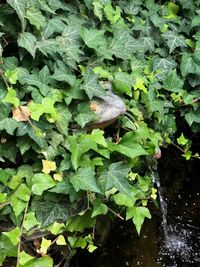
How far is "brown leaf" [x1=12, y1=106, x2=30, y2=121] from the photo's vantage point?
2176 mm

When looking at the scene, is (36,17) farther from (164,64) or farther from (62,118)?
(164,64)

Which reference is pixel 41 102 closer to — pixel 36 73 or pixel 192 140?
pixel 36 73

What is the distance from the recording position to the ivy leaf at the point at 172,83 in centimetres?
329

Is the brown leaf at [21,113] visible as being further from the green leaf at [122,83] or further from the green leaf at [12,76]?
the green leaf at [122,83]

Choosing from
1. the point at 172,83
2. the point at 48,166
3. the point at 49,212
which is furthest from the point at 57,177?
the point at 172,83

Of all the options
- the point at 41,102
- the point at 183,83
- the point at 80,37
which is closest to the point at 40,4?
the point at 80,37

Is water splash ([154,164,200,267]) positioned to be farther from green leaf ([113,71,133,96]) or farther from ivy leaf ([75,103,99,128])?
ivy leaf ([75,103,99,128])

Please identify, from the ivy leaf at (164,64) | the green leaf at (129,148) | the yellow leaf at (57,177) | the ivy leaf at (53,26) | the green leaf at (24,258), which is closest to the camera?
the green leaf at (24,258)

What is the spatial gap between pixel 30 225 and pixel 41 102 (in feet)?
2.25

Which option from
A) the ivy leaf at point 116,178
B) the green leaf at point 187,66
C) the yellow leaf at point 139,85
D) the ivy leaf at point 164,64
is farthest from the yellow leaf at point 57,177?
the green leaf at point 187,66

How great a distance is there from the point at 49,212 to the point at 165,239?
1.22 m

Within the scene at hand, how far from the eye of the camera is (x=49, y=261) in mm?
2117

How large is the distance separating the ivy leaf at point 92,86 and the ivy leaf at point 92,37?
0.28 m

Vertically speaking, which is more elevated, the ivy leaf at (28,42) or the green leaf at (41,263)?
the ivy leaf at (28,42)
